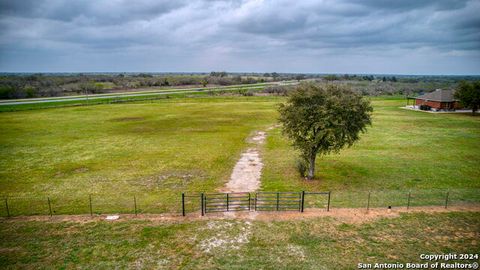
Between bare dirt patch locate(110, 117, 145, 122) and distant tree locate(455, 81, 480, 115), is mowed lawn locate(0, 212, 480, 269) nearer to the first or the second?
bare dirt patch locate(110, 117, 145, 122)

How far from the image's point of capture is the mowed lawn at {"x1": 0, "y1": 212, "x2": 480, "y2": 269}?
13.5 m

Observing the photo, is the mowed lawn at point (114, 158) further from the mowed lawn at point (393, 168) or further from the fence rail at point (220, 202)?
the mowed lawn at point (393, 168)

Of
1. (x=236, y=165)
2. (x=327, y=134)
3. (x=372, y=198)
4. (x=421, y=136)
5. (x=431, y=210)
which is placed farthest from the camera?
(x=421, y=136)

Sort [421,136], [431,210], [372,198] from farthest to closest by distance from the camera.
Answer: [421,136] < [372,198] < [431,210]

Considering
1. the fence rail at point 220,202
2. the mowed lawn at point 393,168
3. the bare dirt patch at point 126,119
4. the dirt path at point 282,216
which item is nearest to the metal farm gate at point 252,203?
the fence rail at point 220,202

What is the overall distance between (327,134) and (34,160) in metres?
31.4

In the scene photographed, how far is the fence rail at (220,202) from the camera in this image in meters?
19.1

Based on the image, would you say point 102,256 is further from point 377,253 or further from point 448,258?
point 448,258

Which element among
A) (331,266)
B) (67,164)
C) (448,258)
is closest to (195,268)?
(331,266)

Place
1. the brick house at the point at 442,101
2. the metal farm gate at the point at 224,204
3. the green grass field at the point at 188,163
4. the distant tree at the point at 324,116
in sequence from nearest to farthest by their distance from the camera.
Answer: the metal farm gate at the point at 224,204
the green grass field at the point at 188,163
the distant tree at the point at 324,116
the brick house at the point at 442,101

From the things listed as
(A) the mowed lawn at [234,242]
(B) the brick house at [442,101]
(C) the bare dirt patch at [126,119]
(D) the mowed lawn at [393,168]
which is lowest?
(A) the mowed lawn at [234,242]

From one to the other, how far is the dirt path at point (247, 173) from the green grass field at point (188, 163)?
2.64 ft

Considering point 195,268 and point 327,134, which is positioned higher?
point 327,134

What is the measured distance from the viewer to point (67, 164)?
3008 centimetres
